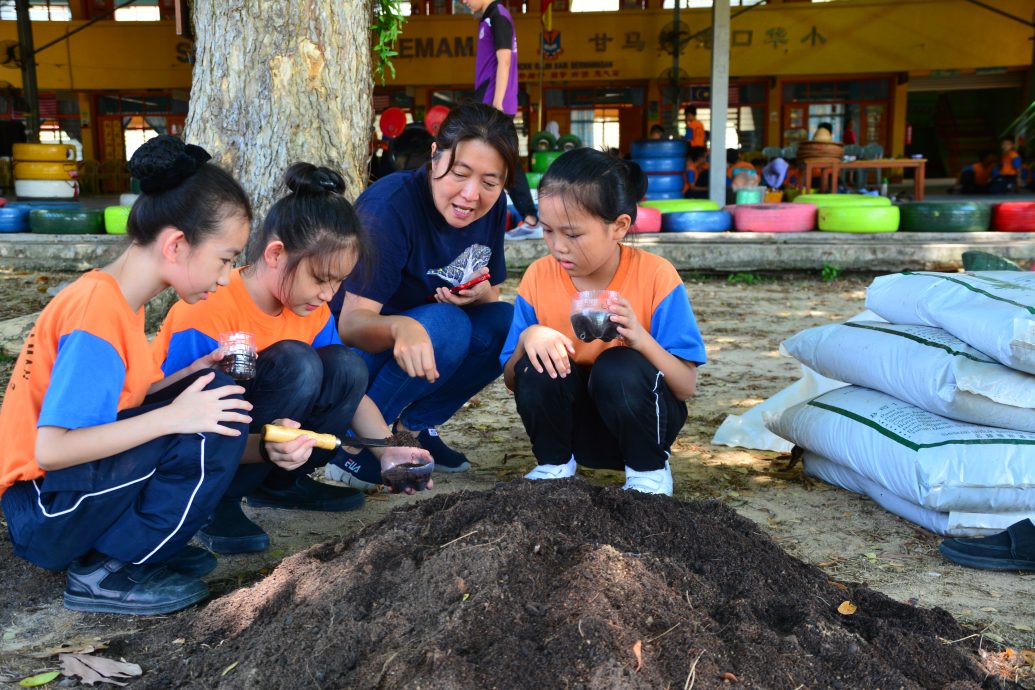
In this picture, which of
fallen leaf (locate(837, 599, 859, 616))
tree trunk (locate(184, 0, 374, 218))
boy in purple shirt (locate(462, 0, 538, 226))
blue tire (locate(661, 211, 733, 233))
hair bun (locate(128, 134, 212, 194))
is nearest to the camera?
fallen leaf (locate(837, 599, 859, 616))

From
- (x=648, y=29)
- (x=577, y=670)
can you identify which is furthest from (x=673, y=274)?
(x=648, y=29)

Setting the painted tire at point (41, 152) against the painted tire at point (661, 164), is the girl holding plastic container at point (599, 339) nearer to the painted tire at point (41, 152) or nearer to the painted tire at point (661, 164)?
the painted tire at point (661, 164)

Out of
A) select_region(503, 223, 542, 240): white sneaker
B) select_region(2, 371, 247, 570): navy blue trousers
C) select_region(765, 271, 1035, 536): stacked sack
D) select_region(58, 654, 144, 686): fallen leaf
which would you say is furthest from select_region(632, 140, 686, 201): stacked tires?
select_region(58, 654, 144, 686): fallen leaf

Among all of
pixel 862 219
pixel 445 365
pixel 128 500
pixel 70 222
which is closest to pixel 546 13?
pixel 862 219

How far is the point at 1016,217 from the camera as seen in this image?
7.67 meters

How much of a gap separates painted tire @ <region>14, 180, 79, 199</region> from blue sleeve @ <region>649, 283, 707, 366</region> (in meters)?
9.81

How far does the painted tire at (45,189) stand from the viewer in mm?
10492

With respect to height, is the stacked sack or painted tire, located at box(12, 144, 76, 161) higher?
painted tire, located at box(12, 144, 76, 161)

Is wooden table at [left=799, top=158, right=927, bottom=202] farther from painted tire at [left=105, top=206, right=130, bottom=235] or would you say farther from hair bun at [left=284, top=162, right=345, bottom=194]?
hair bun at [left=284, top=162, right=345, bottom=194]

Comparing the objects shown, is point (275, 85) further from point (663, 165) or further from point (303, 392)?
point (663, 165)

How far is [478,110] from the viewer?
270 centimetres

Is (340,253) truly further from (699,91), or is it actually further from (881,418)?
(699,91)

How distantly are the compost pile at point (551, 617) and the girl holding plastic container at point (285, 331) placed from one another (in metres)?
0.44

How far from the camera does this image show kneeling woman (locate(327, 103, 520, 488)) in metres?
2.67
